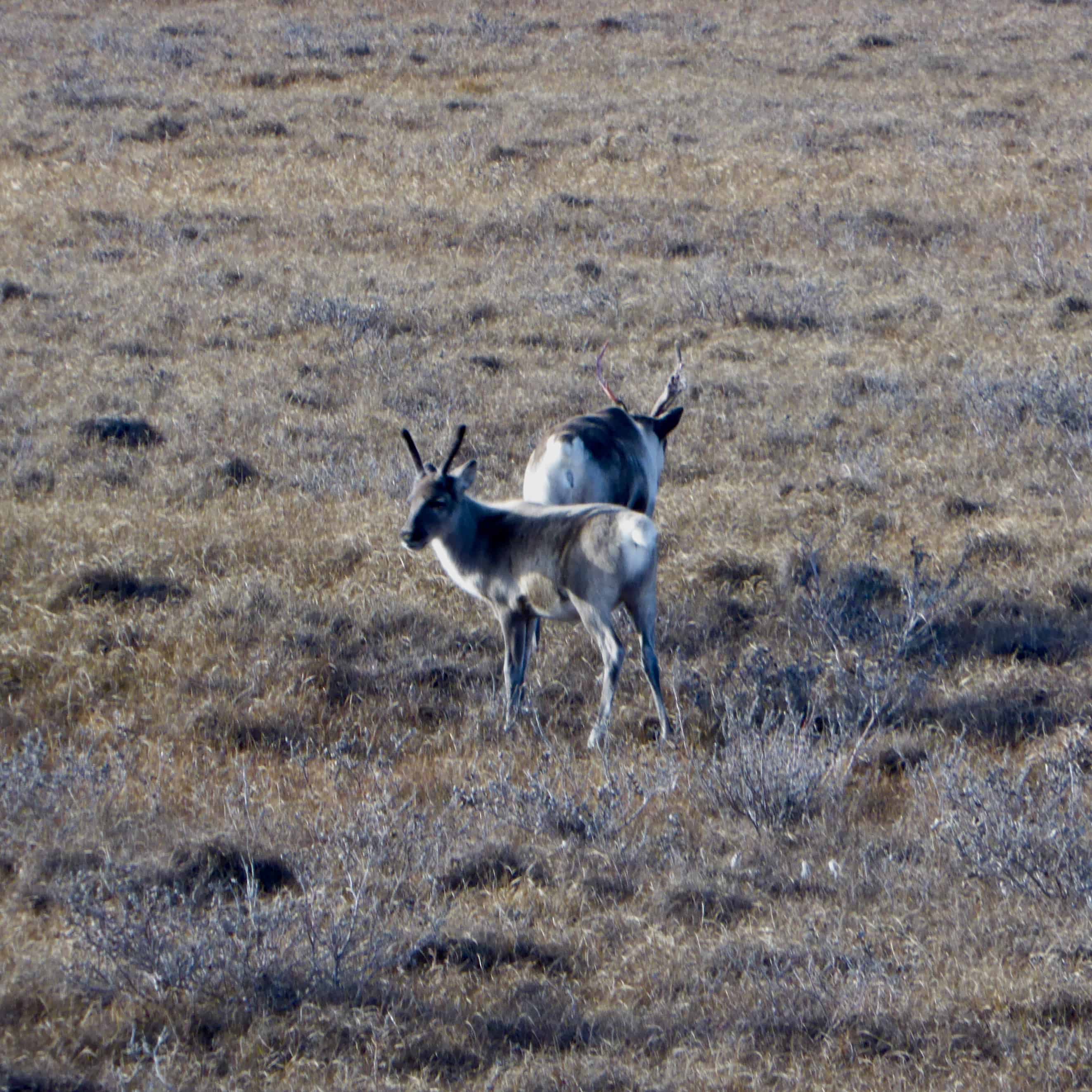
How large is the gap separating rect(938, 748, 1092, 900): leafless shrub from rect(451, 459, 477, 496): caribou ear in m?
2.83

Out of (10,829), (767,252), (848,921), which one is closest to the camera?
(848,921)

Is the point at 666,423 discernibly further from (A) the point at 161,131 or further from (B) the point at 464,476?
(A) the point at 161,131

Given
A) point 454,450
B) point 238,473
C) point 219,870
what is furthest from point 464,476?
point 238,473

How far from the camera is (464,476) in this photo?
7.36 m

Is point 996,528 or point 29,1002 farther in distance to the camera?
point 996,528

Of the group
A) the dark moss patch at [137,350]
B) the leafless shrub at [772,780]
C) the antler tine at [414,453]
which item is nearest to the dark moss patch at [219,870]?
the leafless shrub at [772,780]

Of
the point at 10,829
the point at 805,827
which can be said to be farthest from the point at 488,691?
the point at 10,829

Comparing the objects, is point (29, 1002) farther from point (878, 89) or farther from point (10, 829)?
point (878, 89)

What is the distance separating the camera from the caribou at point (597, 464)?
8.21 meters

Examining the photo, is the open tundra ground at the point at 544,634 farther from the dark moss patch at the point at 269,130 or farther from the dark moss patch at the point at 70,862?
the dark moss patch at the point at 269,130

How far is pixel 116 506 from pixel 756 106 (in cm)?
1668

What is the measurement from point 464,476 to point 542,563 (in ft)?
2.32

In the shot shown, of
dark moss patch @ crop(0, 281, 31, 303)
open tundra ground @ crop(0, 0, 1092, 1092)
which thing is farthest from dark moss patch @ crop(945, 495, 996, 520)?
dark moss patch @ crop(0, 281, 31, 303)

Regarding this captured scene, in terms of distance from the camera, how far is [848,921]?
16.3ft
